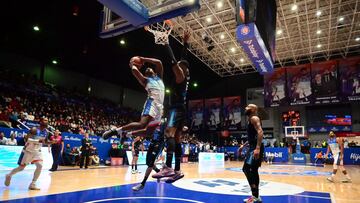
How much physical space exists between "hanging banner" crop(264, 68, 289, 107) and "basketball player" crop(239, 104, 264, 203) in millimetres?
19917

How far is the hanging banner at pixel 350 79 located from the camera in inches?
850

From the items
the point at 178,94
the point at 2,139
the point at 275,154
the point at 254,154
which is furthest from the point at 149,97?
the point at 275,154

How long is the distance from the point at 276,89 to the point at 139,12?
69.3ft

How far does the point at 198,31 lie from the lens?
2270 centimetres

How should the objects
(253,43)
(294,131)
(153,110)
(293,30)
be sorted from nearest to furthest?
(153,110)
(253,43)
(293,30)
(294,131)

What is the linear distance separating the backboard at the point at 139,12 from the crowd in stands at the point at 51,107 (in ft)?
29.0

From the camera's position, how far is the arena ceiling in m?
19.2

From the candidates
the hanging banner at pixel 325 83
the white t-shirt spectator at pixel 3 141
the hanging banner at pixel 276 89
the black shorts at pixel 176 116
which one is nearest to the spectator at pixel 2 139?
the white t-shirt spectator at pixel 3 141

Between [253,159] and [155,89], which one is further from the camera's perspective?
[253,159]

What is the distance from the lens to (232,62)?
95.4ft

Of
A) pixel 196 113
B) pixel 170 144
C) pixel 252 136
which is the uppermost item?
pixel 196 113

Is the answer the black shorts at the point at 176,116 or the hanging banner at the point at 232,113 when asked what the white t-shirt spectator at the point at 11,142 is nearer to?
the black shorts at the point at 176,116

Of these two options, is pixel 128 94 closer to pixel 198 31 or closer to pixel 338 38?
pixel 198 31

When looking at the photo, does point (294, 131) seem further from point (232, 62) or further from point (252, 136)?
point (252, 136)
